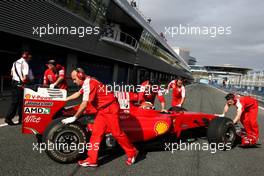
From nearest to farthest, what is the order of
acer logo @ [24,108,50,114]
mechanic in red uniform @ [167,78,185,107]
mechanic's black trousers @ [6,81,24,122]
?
acer logo @ [24,108,50,114], mechanic's black trousers @ [6,81,24,122], mechanic in red uniform @ [167,78,185,107]

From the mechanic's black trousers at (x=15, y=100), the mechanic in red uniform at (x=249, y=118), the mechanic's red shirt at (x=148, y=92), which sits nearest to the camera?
the mechanic in red uniform at (x=249, y=118)

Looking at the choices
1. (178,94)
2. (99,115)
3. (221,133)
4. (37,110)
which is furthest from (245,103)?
(37,110)

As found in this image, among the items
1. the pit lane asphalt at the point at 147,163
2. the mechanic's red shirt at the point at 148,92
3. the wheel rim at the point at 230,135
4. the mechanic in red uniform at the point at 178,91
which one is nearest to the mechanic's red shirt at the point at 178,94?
the mechanic in red uniform at the point at 178,91

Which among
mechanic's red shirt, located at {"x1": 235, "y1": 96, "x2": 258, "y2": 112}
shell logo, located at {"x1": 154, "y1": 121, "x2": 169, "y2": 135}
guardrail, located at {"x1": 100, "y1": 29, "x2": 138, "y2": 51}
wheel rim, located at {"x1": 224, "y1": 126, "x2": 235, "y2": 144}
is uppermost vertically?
guardrail, located at {"x1": 100, "y1": 29, "x2": 138, "y2": 51}

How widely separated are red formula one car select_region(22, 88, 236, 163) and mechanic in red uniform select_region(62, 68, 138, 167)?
0.20 m

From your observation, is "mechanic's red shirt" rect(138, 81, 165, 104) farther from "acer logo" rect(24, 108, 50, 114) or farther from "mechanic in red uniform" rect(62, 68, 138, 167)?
"acer logo" rect(24, 108, 50, 114)

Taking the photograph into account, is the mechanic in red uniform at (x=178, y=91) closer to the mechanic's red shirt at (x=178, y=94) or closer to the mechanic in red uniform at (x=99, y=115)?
A: the mechanic's red shirt at (x=178, y=94)

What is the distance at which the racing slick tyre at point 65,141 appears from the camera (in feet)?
13.5

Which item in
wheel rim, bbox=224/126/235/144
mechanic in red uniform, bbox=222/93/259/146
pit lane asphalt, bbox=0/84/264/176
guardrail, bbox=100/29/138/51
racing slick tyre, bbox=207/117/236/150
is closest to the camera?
pit lane asphalt, bbox=0/84/264/176

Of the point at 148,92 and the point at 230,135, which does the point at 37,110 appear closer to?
the point at 148,92

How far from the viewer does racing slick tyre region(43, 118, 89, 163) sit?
4.12 m

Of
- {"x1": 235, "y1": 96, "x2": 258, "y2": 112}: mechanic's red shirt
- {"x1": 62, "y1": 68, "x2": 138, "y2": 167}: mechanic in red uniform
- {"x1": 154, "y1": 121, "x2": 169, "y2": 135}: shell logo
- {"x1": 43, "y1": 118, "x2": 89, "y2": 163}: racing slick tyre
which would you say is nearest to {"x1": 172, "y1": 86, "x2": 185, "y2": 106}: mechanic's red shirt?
{"x1": 235, "y1": 96, "x2": 258, "y2": 112}: mechanic's red shirt

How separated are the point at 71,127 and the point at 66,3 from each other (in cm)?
1256

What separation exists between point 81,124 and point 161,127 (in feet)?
4.91
